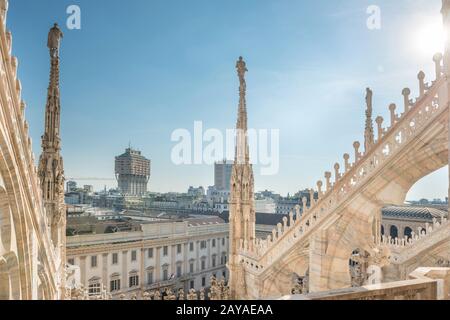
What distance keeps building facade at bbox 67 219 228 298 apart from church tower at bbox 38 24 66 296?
82.8 feet

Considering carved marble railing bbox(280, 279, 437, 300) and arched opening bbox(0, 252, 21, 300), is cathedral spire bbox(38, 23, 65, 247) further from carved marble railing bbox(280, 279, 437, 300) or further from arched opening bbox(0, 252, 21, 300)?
carved marble railing bbox(280, 279, 437, 300)

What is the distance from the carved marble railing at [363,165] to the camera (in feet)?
25.3

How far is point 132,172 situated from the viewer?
298 feet

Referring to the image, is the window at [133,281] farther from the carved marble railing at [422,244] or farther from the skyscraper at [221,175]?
the skyscraper at [221,175]

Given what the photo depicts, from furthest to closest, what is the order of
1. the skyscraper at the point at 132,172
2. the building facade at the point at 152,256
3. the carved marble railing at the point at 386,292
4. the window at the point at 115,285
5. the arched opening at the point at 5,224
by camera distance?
the skyscraper at the point at 132,172 → the window at the point at 115,285 → the building facade at the point at 152,256 → the arched opening at the point at 5,224 → the carved marble railing at the point at 386,292

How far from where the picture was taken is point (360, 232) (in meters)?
9.84

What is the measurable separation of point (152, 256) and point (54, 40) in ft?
120

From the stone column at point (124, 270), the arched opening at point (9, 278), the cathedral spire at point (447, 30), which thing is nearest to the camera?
the cathedral spire at point (447, 30)

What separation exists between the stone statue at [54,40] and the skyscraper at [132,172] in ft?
251

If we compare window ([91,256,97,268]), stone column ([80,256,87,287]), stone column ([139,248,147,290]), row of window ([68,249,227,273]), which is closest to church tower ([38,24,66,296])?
stone column ([80,256,87,287])

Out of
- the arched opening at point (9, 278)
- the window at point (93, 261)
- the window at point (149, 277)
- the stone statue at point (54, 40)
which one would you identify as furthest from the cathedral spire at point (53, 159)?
the window at point (149, 277)
